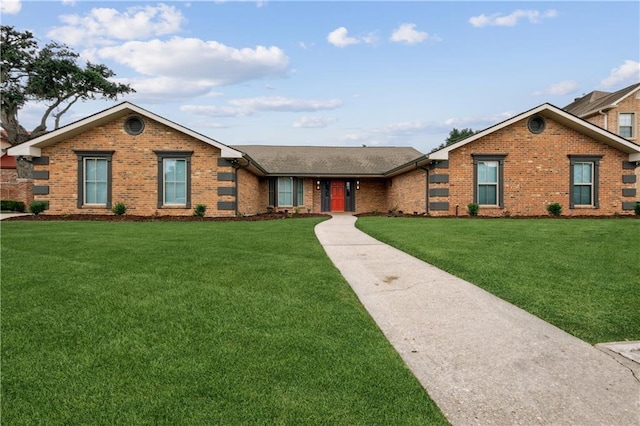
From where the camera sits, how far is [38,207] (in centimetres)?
1513

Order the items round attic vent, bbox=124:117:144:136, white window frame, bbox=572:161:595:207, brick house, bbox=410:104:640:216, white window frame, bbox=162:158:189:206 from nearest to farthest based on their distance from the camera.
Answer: round attic vent, bbox=124:117:144:136 < white window frame, bbox=162:158:189:206 < brick house, bbox=410:104:640:216 < white window frame, bbox=572:161:595:207

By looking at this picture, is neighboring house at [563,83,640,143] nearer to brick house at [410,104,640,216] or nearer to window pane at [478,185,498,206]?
brick house at [410,104,640,216]

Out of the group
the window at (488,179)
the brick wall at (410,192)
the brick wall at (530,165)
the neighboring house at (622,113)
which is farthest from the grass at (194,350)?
the neighboring house at (622,113)

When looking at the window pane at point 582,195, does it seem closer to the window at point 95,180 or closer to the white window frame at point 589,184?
the white window frame at point 589,184

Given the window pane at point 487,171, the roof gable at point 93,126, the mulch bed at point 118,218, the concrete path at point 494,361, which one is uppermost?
the roof gable at point 93,126

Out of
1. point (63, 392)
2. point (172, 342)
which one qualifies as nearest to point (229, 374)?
point (172, 342)

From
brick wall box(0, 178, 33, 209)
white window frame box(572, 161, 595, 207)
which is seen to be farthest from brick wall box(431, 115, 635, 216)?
brick wall box(0, 178, 33, 209)

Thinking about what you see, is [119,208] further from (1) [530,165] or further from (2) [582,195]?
(2) [582,195]

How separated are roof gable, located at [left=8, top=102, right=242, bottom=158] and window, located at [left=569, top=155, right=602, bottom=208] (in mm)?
15312

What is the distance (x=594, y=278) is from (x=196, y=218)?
13.5 m

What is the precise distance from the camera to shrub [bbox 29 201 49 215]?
1505 centimetres

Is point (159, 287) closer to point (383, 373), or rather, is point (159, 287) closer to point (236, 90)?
point (383, 373)

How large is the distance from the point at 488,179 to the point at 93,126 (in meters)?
17.4

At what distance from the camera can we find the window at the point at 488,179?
55.7 feet
